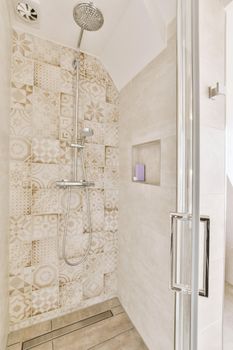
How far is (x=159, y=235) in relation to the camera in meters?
1.01

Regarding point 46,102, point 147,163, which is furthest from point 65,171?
point 147,163

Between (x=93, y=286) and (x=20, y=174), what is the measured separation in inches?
44.6

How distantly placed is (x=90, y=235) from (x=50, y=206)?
43 cm

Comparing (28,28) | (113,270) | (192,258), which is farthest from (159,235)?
(28,28)

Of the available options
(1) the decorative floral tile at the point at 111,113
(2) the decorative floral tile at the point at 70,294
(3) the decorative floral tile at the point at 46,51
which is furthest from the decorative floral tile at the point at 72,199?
(3) the decorative floral tile at the point at 46,51

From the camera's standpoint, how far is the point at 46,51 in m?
1.31

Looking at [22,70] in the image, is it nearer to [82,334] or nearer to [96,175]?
[96,175]

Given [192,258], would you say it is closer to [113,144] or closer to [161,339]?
[161,339]


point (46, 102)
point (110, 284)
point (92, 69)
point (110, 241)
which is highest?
point (92, 69)

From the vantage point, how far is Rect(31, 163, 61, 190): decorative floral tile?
4.16 feet

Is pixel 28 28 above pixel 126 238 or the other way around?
above

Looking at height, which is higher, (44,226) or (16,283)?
(44,226)

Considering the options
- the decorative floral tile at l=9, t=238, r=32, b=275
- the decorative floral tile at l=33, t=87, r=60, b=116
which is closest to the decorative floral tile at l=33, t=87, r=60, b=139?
the decorative floral tile at l=33, t=87, r=60, b=116

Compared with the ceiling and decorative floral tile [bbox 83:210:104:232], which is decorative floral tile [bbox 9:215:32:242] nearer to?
decorative floral tile [bbox 83:210:104:232]
